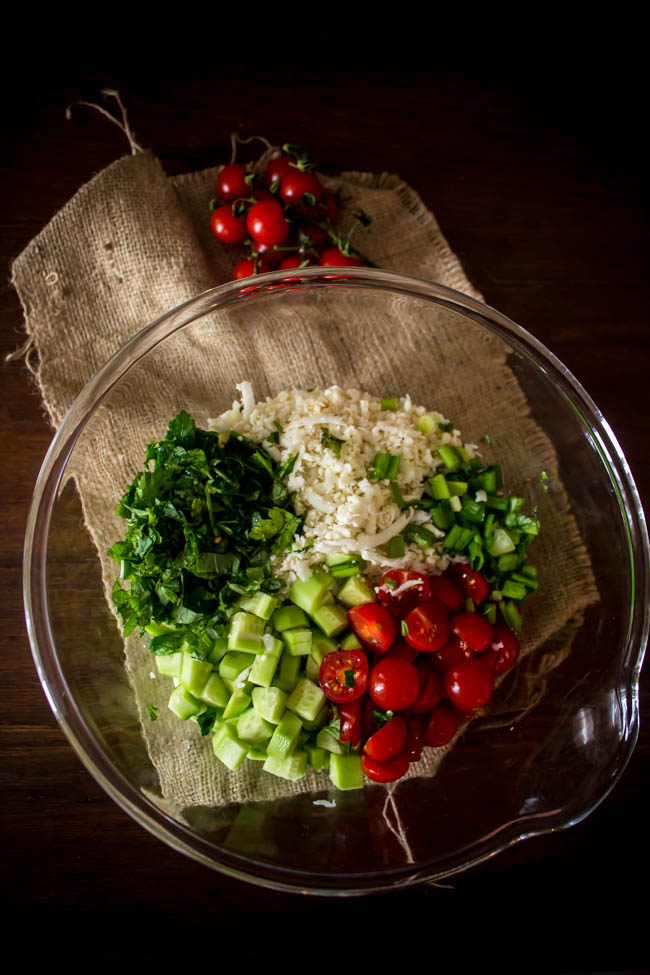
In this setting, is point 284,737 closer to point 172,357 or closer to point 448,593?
point 448,593

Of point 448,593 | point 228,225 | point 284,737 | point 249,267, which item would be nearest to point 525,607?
point 448,593

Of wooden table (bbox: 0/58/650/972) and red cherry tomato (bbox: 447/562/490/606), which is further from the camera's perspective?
wooden table (bbox: 0/58/650/972)

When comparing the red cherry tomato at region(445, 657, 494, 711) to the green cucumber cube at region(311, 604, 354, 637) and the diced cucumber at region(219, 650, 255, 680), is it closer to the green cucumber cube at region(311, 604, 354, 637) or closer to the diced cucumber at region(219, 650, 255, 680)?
the green cucumber cube at region(311, 604, 354, 637)

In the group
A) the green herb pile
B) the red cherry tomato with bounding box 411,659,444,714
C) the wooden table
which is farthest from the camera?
the wooden table

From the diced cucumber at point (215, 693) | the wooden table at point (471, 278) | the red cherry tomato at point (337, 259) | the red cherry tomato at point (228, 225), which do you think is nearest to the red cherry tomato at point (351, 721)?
the diced cucumber at point (215, 693)

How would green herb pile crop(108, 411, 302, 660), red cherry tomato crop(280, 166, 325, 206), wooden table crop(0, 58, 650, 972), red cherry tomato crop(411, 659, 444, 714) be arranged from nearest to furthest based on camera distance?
green herb pile crop(108, 411, 302, 660)
red cherry tomato crop(411, 659, 444, 714)
wooden table crop(0, 58, 650, 972)
red cherry tomato crop(280, 166, 325, 206)

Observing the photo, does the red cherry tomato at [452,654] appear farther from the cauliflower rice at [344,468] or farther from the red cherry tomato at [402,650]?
the cauliflower rice at [344,468]

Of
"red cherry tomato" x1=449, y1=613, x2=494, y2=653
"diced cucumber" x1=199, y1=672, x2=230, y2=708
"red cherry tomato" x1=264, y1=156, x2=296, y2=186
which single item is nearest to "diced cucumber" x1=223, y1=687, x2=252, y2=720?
"diced cucumber" x1=199, y1=672, x2=230, y2=708

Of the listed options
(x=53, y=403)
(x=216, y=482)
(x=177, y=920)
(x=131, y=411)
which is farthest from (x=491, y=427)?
(x=177, y=920)
